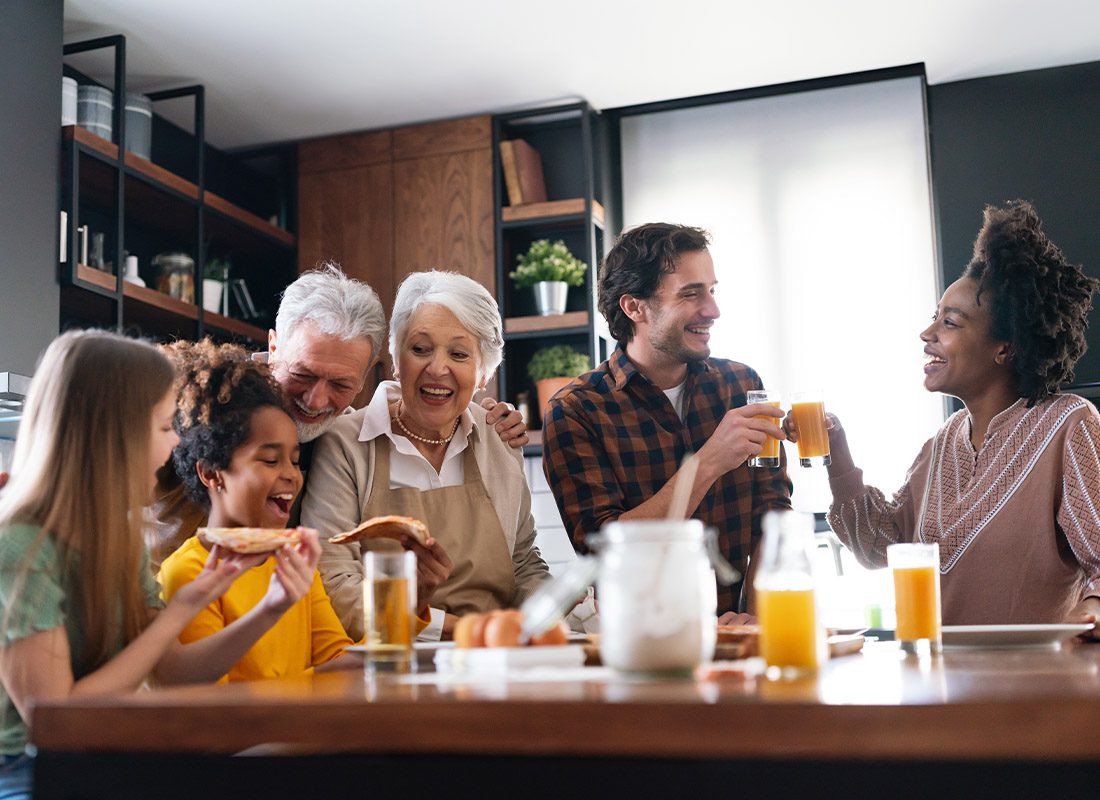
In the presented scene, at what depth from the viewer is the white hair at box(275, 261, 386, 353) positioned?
2572 millimetres

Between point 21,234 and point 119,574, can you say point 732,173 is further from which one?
point 119,574

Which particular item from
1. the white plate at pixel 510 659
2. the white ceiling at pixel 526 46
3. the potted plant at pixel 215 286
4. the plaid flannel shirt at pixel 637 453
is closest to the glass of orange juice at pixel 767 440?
the plaid flannel shirt at pixel 637 453

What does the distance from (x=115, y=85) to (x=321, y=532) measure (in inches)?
115

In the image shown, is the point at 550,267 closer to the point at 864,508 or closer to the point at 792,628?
the point at 864,508

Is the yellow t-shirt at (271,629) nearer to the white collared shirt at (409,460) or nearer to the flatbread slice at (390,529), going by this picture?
the flatbread slice at (390,529)

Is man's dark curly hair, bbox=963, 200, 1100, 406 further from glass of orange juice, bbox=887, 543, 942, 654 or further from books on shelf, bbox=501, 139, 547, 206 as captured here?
books on shelf, bbox=501, 139, 547, 206

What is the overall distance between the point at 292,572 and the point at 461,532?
36.0 inches

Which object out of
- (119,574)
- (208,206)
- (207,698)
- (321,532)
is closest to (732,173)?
(208,206)

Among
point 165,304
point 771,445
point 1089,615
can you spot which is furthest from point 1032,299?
point 165,304

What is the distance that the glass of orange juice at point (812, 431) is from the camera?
7.84 ft

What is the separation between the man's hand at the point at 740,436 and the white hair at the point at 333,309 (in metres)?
0.80

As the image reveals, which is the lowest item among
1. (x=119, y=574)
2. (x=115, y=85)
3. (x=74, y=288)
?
(x=119, y=574)

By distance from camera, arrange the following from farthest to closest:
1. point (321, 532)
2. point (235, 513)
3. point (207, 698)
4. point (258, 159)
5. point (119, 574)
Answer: point (258, 159), point (321, 532), point (235, 513), point (119, 574), point (207, 698)

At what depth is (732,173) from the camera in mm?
5355
